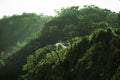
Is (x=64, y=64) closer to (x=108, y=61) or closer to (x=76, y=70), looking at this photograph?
(x=76, y=70)

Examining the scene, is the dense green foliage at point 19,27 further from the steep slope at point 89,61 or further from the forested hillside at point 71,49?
the steep slope at point 89,61

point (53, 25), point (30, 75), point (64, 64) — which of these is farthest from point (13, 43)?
point (64, 64)

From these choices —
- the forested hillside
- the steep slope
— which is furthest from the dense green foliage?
the steep slope

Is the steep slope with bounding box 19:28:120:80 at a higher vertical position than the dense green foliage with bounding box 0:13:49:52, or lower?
higher

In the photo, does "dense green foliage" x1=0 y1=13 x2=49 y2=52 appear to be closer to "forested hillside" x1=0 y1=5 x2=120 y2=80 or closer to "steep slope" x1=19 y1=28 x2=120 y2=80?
"forested hillside" x1=0 y1=5 x2=120 y2=80

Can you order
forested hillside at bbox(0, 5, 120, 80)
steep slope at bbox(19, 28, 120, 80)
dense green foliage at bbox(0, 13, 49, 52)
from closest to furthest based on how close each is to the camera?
steep slope at bbox(19, 28, 120, 80) → forested hillside at bbox(0, 5, 120, 80) → dense green foliage at bbox(0, 13, 49, 52)

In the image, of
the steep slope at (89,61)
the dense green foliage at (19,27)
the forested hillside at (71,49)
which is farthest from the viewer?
the dense green foliage at (19,27)

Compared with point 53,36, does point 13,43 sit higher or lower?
lower

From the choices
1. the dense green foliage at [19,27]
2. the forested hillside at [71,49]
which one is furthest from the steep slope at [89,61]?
the dense green foliage at [19,27]

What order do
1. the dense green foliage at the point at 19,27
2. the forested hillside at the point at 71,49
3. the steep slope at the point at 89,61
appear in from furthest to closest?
the dense green foliage at the point at 19,27
the forested hillside at the point at 71,49
the steep slope at the point at 89,61
